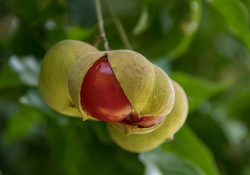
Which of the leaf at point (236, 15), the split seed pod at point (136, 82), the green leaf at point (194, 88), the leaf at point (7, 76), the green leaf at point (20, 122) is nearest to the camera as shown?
the split seed pod at point (136, 82)

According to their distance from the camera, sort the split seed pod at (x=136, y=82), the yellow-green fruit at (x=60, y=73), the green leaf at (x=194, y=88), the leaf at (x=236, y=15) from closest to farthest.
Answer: the split seed pod at (x=136, y=82), the yellow-green fruit at (x=60, y=73), the leaf at (x=236, y=15), the green leaf at (x=194, y=88)

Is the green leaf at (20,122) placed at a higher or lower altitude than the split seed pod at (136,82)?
lower

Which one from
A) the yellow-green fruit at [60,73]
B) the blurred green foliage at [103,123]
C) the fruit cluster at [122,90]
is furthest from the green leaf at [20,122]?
the fruit cluster at [122,90]

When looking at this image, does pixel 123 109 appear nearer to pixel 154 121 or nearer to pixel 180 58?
pixel 154 121

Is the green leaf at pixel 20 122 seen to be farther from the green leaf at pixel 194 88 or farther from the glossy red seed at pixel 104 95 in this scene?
the glossy red seed at pixel 104 95

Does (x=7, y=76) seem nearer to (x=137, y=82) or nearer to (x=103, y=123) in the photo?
(x=103, y=123)

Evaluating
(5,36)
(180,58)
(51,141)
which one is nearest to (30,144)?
(51,141)

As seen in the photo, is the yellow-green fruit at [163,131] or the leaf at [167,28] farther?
the leaf at [167,28]
